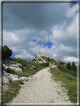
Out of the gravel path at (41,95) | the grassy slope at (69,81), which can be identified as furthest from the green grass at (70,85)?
the gravel path at (41,95)

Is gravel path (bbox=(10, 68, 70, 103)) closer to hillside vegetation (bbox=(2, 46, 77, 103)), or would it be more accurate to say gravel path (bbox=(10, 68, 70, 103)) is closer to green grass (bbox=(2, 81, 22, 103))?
green grass (bbox=(2, 81, 22, 103))

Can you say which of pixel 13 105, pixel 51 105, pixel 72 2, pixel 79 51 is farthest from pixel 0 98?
pixel 72 2

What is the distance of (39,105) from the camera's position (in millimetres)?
5910

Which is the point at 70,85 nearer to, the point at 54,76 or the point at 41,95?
the point at 41,95

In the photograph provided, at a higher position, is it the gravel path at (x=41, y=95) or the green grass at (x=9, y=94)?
the green grass at (x=9, y=94)

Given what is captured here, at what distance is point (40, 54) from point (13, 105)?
360 feet

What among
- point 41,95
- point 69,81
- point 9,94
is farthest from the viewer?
point 69,81

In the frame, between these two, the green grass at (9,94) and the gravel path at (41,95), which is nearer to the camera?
the green grass at (9,94)

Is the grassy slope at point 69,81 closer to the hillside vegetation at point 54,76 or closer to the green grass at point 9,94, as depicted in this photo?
the hillside vegetation at point 54,76

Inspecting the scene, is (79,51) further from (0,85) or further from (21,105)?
(0,85)

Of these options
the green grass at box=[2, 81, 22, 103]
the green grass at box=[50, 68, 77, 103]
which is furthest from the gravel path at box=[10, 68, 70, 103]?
the green grass at box=[50, 68, 77, 103]

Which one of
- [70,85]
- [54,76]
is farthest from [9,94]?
[54,76]

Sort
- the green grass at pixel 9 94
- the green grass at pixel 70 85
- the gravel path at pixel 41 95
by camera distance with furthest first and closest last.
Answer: the green grass at pixel 70 85
the gravel path at pixel 41 95
the green grass at pixel 9 94

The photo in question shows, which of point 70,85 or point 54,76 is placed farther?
point 54,76
